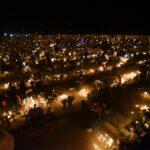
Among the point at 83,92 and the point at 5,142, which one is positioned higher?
the point at 5,142

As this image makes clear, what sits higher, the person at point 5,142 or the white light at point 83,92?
the person at point 5,142

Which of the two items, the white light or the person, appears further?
the white light

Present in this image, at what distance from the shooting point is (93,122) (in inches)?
495

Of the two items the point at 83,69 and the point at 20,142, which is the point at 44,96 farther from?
the point at 83,69

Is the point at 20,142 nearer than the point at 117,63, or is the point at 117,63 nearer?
the point at 20,142

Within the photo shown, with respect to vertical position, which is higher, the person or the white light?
the person

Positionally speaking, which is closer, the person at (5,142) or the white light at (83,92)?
the person at (5,142)

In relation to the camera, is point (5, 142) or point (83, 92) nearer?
point (5, 142)
